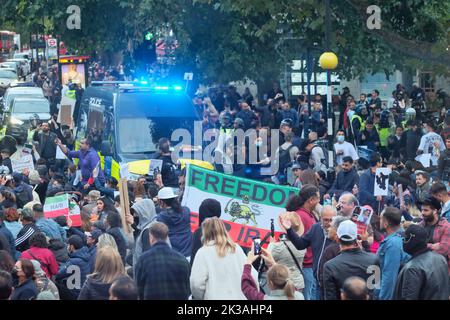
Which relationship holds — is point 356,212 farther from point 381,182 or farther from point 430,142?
point 430,142

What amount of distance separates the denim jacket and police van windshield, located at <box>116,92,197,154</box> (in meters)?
11.2

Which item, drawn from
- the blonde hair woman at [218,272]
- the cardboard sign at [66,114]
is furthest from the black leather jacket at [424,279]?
the cardboard sign at [66,114]

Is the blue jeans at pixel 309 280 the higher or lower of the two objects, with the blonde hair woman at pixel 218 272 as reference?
lower

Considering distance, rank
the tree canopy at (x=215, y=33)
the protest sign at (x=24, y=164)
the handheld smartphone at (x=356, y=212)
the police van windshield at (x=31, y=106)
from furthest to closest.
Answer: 1. the police van windshield at (x=31, y=106)
2. the tree canopy at (x=215, y=33)
3. the protest sign at (x=24, y=164)
4. the handheld smartphone at (x=356, y=212)

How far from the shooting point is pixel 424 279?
9.12 meters

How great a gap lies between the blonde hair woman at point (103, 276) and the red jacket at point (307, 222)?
2333 mm

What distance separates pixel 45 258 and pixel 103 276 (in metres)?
2.52

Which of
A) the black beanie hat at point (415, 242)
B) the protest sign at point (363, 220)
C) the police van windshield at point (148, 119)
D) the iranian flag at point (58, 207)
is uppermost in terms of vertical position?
the police van windshield at point (148, 119)

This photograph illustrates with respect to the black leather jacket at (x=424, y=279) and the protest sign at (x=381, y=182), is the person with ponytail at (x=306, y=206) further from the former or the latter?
the protest sign at (x=381, y=182)

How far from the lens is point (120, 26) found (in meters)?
32.2

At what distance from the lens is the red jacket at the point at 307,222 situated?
11.2m

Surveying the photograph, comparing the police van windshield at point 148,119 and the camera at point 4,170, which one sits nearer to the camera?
the camera at point 4,170

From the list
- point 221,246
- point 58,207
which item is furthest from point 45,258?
point 58,207

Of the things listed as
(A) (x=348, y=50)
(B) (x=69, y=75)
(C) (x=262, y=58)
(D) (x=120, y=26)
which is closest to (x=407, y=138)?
(A) (x=348, y=50)
